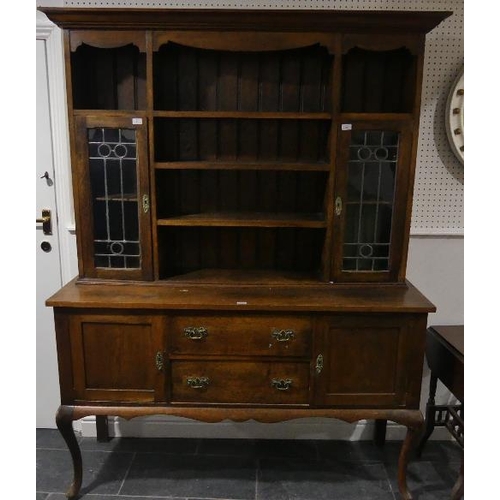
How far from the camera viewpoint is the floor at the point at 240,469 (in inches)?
89.0

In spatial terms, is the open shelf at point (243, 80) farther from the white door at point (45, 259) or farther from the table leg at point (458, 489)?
the table leg at point (458, 489)

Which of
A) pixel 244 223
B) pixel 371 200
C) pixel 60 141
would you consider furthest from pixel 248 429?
pixel 60 141

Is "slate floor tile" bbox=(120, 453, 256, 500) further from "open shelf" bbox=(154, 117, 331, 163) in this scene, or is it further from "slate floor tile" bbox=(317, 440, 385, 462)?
"open shelf" bbox=(154, 117, 331, 163)

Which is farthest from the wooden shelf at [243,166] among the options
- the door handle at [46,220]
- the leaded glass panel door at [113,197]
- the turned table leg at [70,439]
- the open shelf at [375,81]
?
the turned table leg at [70,439]

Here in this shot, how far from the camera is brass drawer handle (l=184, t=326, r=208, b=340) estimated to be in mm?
1997

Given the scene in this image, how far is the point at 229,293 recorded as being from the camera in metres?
2.08

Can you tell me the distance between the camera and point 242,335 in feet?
6.56

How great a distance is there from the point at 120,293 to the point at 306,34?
4.36 ft

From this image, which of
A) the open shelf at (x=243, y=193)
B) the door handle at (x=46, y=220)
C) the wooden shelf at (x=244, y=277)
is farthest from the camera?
the door handle at (x=46, y=220)

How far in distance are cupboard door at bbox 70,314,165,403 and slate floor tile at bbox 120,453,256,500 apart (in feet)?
1.75

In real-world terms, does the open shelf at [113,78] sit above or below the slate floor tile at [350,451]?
above

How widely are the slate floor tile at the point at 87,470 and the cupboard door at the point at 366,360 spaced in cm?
111

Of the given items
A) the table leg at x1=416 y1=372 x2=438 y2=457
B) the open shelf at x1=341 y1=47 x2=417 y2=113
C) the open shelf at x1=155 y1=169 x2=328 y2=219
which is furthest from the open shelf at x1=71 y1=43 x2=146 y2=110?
the table leg at x1=416 y1=372 x2=438 y2=457

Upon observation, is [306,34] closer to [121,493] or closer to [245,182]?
[245,182]
